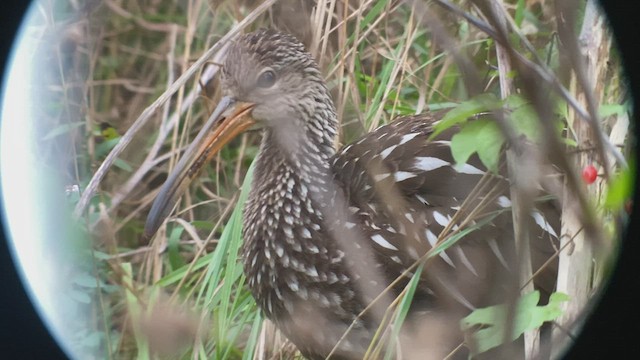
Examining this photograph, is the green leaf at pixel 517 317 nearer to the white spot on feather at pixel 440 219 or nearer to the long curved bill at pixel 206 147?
the white spot on feather at pixel 440 219

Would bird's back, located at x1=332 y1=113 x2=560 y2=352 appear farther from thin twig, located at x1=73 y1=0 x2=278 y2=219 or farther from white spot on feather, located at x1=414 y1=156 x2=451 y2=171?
thin twig, located at x1=73 y1=0 x2=278 y2=219

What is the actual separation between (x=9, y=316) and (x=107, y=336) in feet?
0.94

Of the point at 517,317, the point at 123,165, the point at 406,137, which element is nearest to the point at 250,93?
the point at 406,137

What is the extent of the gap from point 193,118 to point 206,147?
0.36m

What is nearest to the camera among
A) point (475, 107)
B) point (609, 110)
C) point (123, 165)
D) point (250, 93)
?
point (475, 107)

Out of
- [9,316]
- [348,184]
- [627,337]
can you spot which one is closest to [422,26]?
[348,184]

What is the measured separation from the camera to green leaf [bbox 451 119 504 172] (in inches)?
37.3

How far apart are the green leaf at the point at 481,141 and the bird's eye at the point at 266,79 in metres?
0.54

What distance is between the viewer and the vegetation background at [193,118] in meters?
1.24

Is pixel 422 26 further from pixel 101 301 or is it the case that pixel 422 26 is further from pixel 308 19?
pixel 101 301

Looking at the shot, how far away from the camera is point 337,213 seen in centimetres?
147

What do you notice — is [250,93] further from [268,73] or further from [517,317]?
[517,317]

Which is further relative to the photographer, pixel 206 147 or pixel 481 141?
pixel 206 147

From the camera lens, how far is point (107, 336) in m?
1.60
